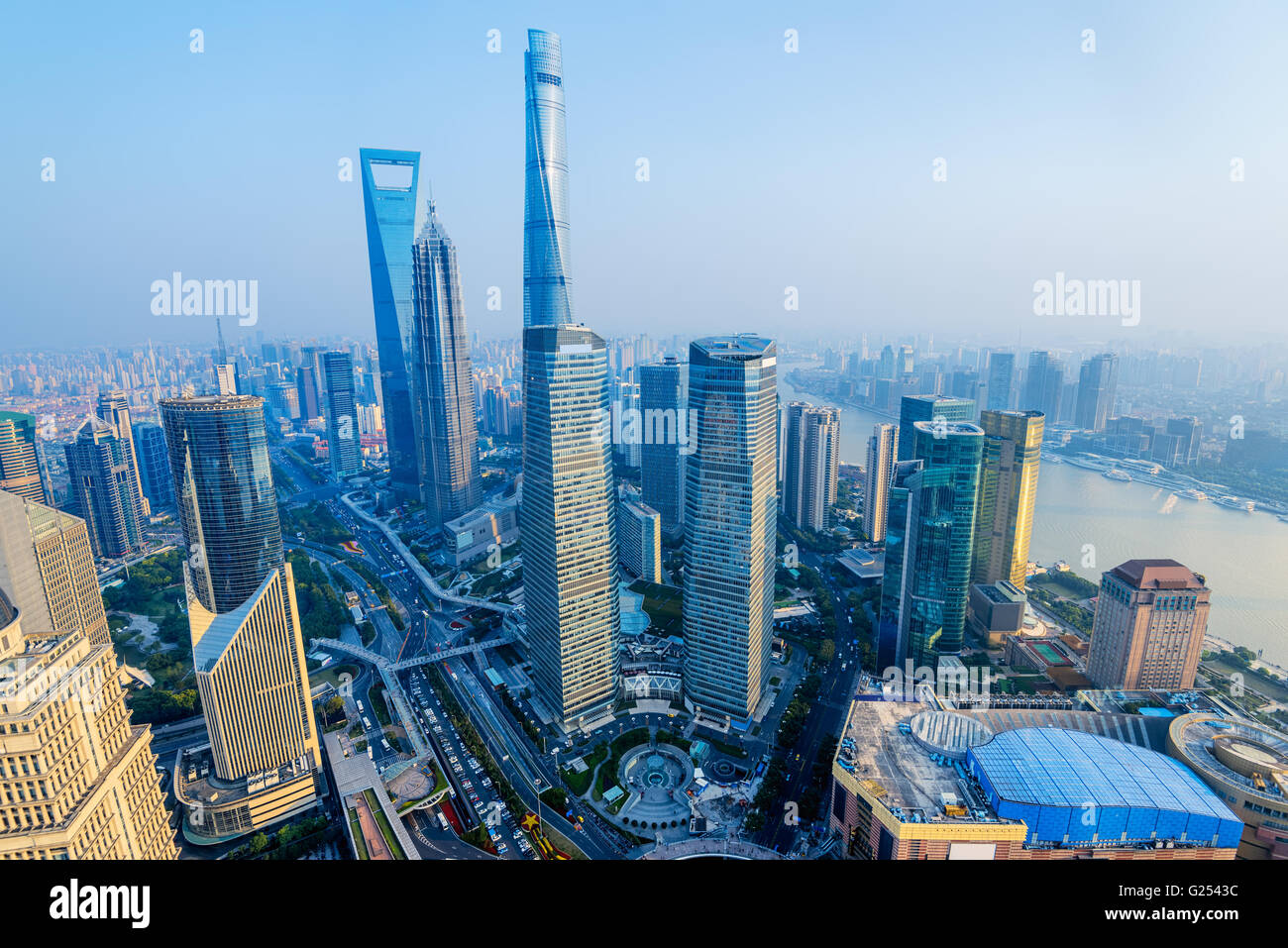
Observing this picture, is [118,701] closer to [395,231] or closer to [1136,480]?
[395,231]

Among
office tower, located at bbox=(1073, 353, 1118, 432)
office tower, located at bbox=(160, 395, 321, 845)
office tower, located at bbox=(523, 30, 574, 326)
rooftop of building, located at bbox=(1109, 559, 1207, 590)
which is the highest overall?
office tower, located at bbox=(523, 30, 574, 326)

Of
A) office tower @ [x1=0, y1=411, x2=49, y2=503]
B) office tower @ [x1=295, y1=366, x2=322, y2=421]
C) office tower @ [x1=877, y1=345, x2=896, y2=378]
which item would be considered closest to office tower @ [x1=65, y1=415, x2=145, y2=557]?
office tower @ [x1=0, y1=411, x2=49, y2=503]

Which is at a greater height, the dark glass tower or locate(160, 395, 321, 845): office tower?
the dark glass tower

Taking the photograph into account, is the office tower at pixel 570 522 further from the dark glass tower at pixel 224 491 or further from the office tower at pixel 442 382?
the office tower at pixel 442 382

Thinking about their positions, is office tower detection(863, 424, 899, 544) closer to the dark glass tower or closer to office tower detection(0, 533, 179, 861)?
the dark glass tower

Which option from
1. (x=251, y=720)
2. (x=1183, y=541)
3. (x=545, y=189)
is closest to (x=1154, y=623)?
(x=1183, y=541)

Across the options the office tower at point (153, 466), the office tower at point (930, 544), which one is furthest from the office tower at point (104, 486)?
the office tower at point (930, 544)
